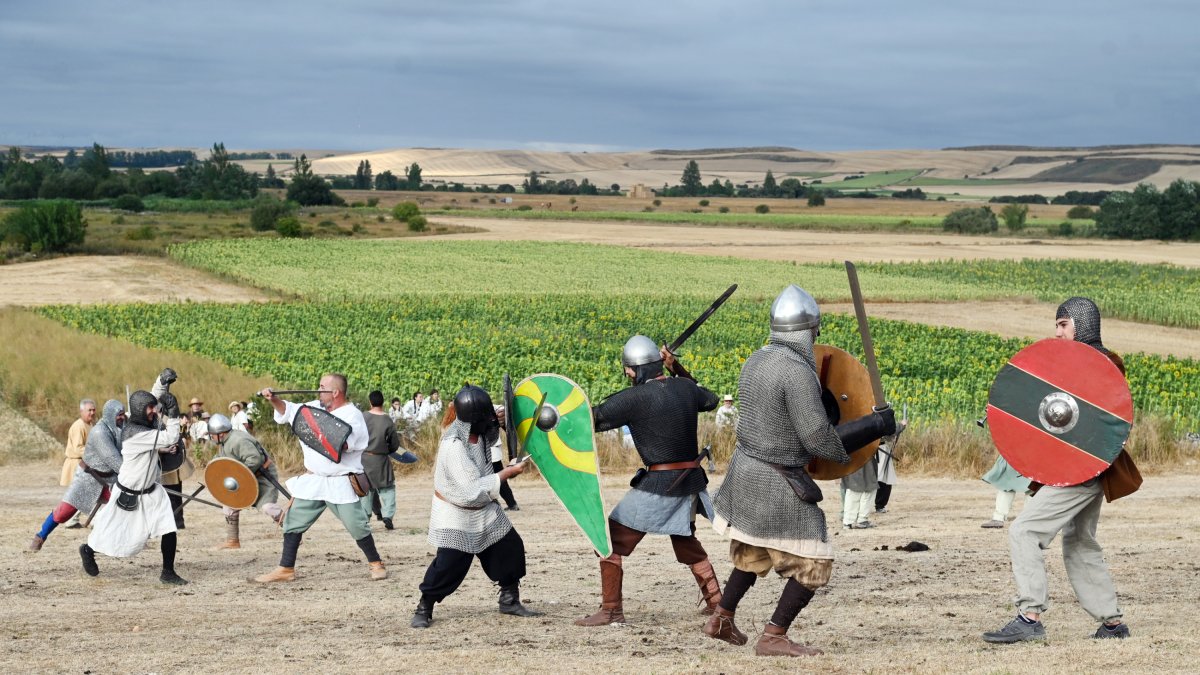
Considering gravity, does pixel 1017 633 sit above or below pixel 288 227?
above

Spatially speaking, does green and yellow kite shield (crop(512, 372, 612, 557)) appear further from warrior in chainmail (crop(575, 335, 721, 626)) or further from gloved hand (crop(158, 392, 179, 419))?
gloved hand (crop(158, 392, 179, 419))

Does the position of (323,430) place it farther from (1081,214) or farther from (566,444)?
(1081,214)

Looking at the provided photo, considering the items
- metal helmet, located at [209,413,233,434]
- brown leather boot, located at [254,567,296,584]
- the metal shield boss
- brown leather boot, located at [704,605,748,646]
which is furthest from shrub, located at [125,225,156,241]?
brown leather boot, located at [704,605,748,646]

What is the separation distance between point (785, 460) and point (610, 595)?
1.96 meters

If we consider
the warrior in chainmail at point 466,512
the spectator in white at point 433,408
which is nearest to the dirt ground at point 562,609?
the warrior in chainmail at point 466,512

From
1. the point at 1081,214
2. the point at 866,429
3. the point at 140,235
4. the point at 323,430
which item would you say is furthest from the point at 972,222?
the point at 866,429

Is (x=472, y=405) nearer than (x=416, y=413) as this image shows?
Yes

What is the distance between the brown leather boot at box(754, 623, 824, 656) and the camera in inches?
313

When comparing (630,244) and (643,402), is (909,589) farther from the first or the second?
(630,244)

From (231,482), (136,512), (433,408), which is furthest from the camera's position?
(433,408)

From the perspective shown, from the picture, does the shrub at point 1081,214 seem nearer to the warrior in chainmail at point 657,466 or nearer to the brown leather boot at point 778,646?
the warrior in chainmail at point 657,466

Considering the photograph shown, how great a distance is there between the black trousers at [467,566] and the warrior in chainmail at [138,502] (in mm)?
3106

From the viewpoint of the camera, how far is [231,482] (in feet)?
39.6

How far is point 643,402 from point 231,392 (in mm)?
15376
